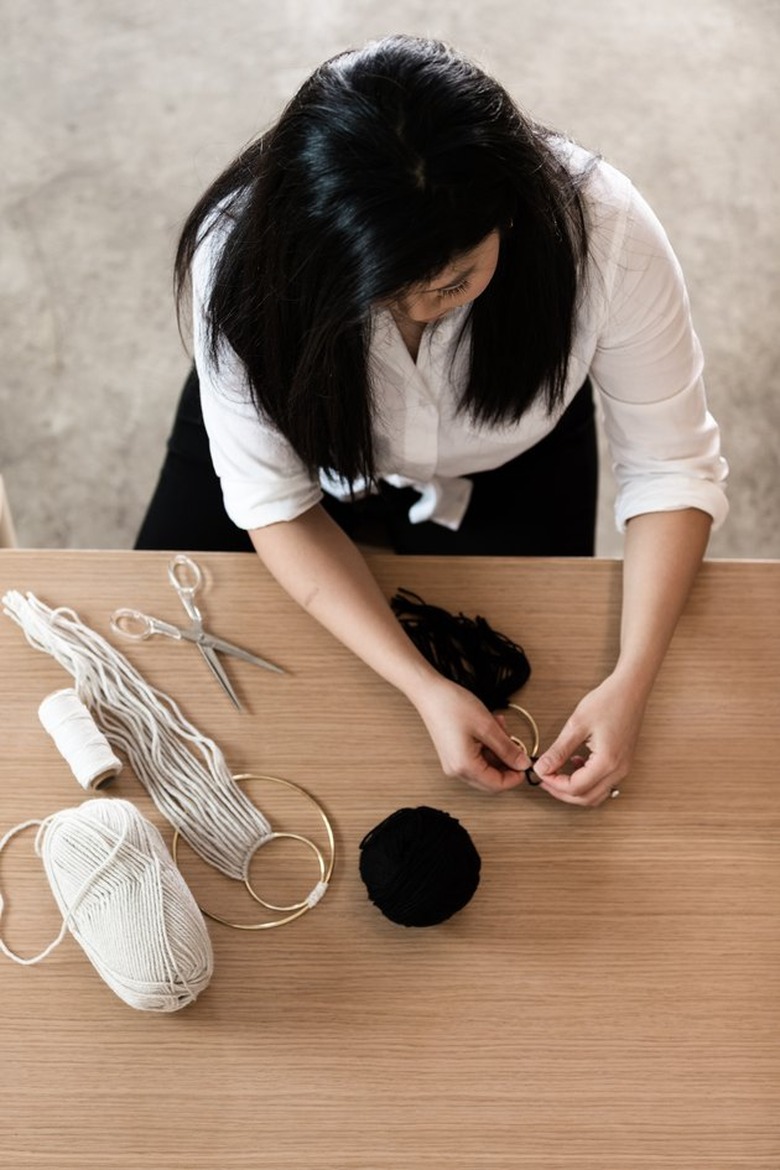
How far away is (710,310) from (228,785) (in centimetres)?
154

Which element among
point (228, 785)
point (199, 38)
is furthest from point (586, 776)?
point (199, 38)

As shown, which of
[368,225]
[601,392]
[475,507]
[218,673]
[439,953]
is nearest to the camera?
[368,225]

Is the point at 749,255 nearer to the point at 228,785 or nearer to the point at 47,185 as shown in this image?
the point at 47,185

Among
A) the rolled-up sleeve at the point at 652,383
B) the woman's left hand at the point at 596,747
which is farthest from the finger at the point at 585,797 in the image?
the rolled-up sleeve at the point at 652,383

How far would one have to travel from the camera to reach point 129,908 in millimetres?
813

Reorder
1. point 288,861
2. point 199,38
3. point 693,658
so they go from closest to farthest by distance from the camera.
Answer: point 288,861, point 693,658, point 199,38

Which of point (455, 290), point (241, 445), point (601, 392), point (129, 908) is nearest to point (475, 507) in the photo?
point (601, 392)

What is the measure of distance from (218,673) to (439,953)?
0.93ft

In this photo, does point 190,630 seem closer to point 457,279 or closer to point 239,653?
point 239,653

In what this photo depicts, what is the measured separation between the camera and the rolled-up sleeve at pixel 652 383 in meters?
0.98

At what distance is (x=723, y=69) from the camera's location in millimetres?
2379

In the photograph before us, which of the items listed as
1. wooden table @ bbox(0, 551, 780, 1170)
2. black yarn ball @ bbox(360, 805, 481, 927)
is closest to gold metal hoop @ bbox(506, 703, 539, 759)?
wooden table @ bbox(0, 551, 780, 1170)

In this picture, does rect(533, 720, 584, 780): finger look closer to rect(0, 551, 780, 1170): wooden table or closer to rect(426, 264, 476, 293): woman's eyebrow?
rect(0, 551, 780, 1170): wooden table

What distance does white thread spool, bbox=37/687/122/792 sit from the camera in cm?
91
